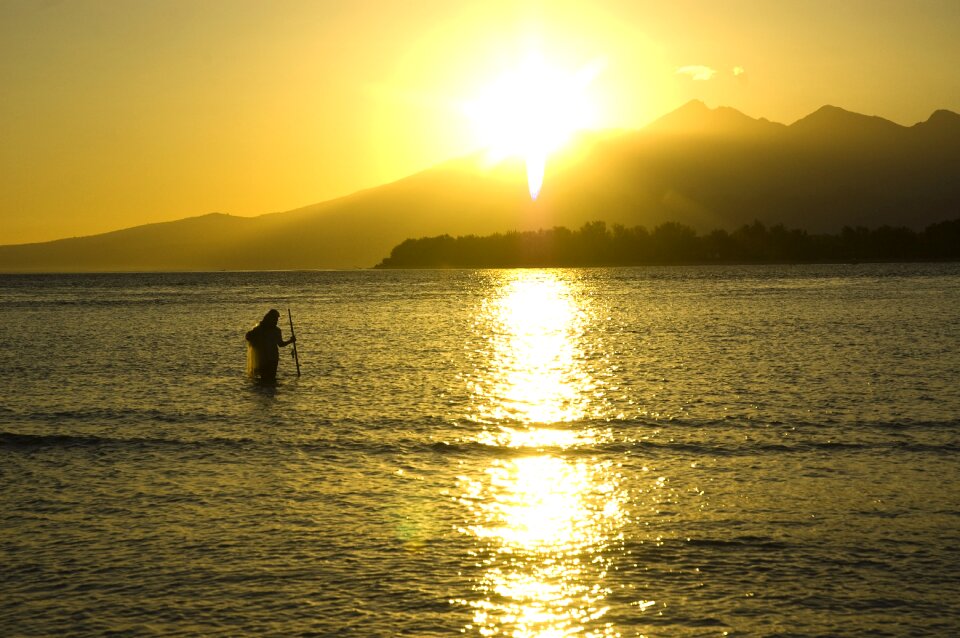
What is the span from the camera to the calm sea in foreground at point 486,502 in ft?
37.8

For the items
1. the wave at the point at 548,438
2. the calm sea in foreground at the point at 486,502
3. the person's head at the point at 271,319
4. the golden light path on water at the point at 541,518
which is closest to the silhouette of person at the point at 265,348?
the person's head at the point at 271,319

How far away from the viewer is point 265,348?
118 ft

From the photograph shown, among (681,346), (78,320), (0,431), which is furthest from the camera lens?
(78,320)

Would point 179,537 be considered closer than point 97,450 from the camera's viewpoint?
Yes

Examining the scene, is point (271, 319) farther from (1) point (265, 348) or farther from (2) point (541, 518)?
(2) point (541, 518)

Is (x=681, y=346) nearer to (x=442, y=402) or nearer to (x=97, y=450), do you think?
(x=442, y=402)

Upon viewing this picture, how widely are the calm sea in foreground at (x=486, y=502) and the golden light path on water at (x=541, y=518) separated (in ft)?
0.21

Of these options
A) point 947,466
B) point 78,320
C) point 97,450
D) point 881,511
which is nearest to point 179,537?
point 97,450

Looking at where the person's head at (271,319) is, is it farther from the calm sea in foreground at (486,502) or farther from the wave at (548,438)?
the wave at (548,438)

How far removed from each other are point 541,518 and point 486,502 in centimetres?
145

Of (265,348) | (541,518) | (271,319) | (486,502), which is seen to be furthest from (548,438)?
(271,319)

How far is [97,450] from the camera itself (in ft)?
72.3

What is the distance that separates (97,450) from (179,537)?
847cm

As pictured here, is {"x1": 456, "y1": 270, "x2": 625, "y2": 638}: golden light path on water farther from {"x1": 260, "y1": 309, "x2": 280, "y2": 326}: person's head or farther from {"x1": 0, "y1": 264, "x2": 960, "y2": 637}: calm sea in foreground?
{"x1": 260, "y1": 309, "x2": 280, "y2": 326}: person's head
